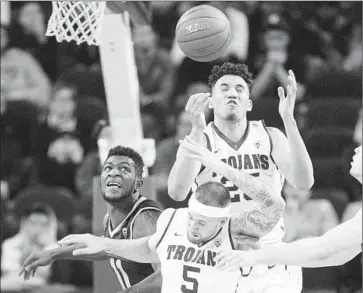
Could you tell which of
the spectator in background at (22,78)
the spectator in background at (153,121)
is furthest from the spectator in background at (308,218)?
the spectator in background at (22,78)

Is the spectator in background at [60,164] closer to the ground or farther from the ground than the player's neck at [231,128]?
farther from the ground

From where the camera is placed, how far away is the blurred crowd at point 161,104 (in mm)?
10117

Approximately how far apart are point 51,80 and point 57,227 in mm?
3228

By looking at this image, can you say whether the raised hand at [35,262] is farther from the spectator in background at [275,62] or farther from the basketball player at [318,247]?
the spectator in background at [275,62]

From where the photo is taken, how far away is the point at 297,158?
684 cm

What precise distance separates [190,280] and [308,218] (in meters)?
3.38

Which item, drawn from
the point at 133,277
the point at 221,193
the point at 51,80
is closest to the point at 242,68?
the point at 221,193

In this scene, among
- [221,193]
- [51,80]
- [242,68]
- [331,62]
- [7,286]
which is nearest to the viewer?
[221,193]

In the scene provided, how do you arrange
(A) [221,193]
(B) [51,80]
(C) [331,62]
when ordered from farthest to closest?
1. (B) [51,80]
2. (C) [331,62]
3. (A) [221,193]

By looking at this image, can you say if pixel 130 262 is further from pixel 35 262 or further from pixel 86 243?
pixel 35 262

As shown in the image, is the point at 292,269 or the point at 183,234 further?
the point at 292,269

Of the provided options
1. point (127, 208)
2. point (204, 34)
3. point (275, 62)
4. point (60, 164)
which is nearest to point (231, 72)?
point (204, 34)

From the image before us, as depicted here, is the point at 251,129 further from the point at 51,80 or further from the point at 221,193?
the point at 51,80

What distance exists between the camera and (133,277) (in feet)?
24.5
